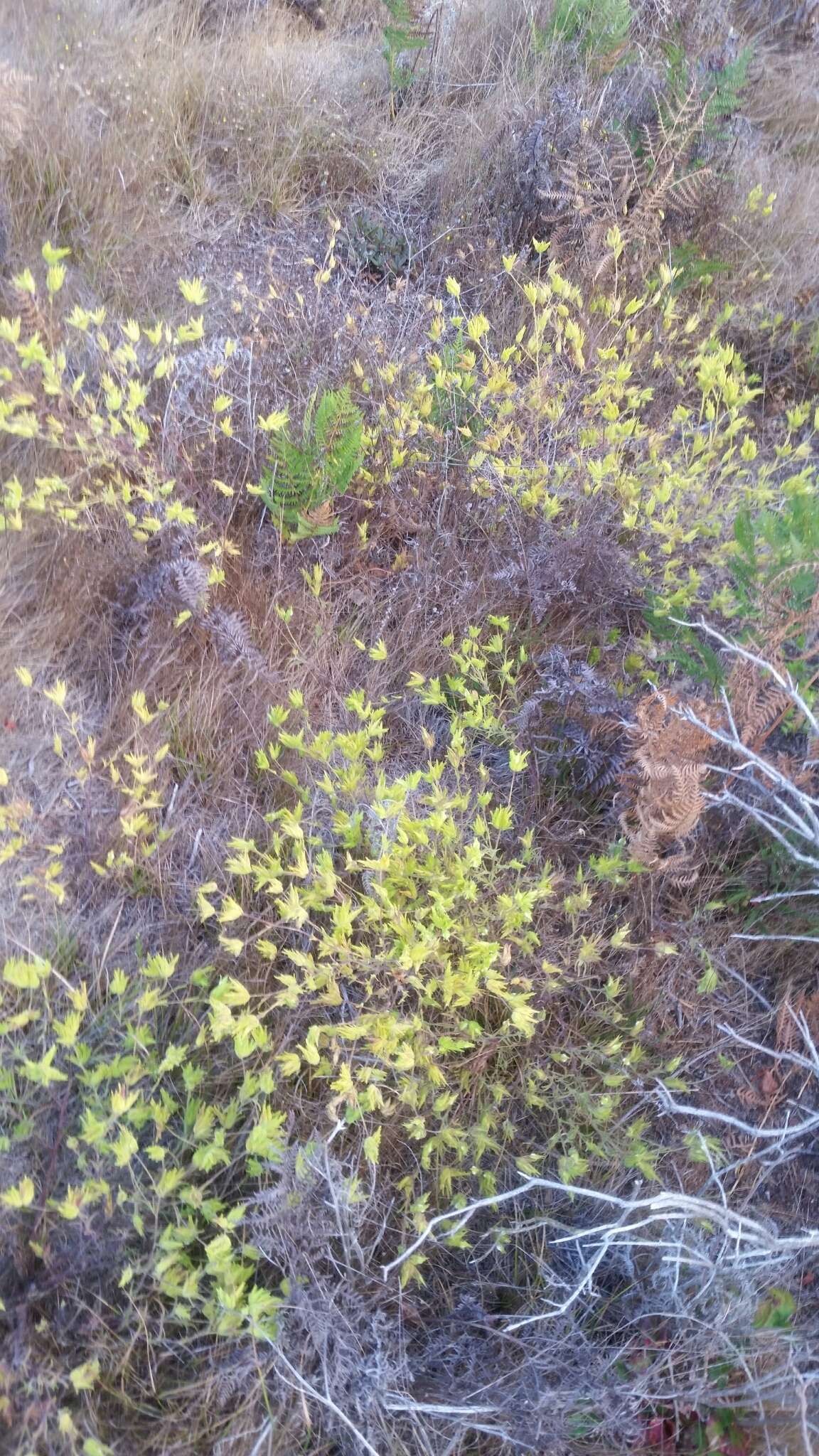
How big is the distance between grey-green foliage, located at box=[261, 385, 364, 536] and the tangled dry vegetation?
0.01 m

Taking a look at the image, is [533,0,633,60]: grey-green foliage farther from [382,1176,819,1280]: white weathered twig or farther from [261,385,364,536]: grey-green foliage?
[382,1176,819,1280]: white weathered twig

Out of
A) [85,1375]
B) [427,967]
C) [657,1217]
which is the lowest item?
[85,1375]

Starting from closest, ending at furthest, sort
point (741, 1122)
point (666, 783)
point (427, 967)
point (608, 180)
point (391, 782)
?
point (741, 1122)
point (427, 967)
point (666, 783)
point (391, 782)
point (608, 180)

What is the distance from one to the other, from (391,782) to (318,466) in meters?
0.87

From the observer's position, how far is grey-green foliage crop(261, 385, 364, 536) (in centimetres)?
231

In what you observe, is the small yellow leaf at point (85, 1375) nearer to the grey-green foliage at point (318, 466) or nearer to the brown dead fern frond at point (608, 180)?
the grey-green foliage at point (318, 466)

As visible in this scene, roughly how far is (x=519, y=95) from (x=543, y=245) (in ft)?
3.69

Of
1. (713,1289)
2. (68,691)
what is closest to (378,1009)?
(713,1289)

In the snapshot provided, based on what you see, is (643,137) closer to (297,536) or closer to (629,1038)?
(297,536)

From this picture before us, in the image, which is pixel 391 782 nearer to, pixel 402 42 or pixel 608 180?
pixel 608 180

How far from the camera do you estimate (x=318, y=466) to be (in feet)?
7.75

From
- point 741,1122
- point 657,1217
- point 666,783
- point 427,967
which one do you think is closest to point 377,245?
point 666,783

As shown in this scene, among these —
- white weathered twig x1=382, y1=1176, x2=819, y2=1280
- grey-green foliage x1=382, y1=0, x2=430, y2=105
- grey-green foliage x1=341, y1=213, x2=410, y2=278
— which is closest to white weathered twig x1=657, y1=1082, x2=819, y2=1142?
white weathered twig x1=382, y1=1176, x2=819, y2=1280

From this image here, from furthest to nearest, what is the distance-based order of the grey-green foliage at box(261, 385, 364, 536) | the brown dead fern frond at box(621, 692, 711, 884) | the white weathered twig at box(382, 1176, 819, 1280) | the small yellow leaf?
1. the grey-green foliage at box(261, 385, 364, 536)
2. the brown dead fern frond at box(621, 692, 711, 884)
3. the white weathered twig at box(382, 1176, 819, 1280)
4. the small yellow leaf
